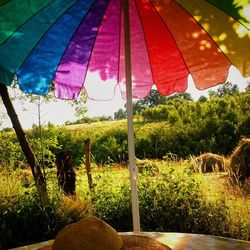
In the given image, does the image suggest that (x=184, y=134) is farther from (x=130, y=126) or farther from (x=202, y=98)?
(x=130, y=126)

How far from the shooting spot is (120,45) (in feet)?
10.7

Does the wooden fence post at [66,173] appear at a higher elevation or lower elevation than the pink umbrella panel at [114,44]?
lower

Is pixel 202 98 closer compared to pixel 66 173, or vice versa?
pixel 66 173

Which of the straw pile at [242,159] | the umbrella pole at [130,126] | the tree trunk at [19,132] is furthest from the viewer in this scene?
the straw pile at [242,159]

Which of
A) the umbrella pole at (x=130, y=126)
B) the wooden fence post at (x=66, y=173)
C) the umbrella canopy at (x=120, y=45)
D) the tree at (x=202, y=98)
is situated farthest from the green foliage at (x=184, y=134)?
the umbrella pole at (x=130, y=126)

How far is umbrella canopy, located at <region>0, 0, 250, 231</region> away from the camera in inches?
102

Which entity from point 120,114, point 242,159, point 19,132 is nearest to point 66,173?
point 19,132

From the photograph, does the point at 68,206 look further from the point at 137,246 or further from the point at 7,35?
the point at 137,246

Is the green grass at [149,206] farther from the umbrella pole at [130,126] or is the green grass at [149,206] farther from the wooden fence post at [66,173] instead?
the umbrella pole at [130,126]

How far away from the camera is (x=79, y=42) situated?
10.0 feet

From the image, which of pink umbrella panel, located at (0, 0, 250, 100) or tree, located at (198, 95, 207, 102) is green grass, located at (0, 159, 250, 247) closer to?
pink umbrella panel, located at (0, 0, 250, 100)

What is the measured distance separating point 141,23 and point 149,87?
0.65m

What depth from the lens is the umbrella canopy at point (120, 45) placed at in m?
2.59

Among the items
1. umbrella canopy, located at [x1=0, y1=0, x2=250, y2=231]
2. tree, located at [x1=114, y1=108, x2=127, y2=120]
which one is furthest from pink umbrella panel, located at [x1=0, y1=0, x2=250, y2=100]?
tree, located at [x1=114, y1=108, x2=127, y2=120]
